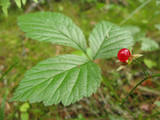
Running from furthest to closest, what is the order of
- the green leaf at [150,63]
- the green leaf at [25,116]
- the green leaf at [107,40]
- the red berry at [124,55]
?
the green leaf at [150,63], the green leaf at [25,116], the green leaf at [107,40], the red berry at [124,55]

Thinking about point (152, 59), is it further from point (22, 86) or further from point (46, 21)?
point (22, 86)

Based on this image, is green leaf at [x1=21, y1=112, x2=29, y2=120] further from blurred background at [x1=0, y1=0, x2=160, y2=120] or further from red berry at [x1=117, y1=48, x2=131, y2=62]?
red berry at [x1=117, y1=48, x2=131, y2=62]

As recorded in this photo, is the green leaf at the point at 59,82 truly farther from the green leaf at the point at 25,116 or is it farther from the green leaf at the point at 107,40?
the green leaf at the point at 25,116

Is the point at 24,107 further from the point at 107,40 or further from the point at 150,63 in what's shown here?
the point at 150,63

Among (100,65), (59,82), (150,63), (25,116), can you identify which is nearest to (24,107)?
(25,116)

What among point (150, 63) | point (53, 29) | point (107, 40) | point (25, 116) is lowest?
point (150, 63)

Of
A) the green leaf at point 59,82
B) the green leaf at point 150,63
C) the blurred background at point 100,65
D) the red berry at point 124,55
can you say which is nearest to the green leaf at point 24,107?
the blurred background at point 100,65

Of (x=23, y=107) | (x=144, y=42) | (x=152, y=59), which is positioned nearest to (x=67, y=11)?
(x=144, y=42)
